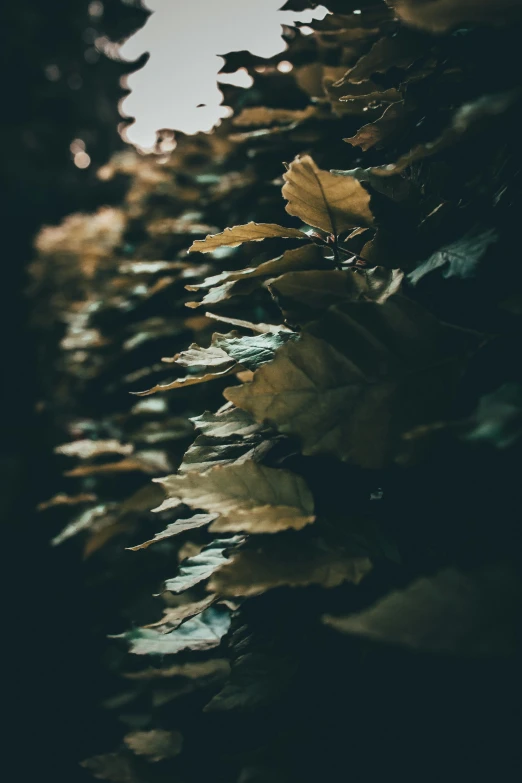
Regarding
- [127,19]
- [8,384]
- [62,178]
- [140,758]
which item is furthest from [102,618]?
[127,19]

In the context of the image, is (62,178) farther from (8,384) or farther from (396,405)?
(396,405)

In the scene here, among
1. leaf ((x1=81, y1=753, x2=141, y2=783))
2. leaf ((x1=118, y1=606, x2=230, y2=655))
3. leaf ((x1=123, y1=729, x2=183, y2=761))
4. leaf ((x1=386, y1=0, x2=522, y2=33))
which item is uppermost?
leaf ((x1=386, y1=0, x2=522, y2=33))

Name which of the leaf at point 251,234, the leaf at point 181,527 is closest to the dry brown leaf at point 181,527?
the leaf at point 181,527

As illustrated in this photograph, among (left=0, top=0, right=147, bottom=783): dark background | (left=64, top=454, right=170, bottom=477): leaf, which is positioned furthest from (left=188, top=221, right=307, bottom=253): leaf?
(left=0, top=0, right=147, bottom=783): dark background

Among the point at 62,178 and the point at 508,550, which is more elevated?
the point at 62,178

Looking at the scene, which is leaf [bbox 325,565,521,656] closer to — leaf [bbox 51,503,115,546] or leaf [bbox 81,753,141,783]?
leaf [bbox 81,753,141,783]

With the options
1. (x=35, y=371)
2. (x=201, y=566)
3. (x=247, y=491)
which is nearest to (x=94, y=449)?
(x=201, y=566)
